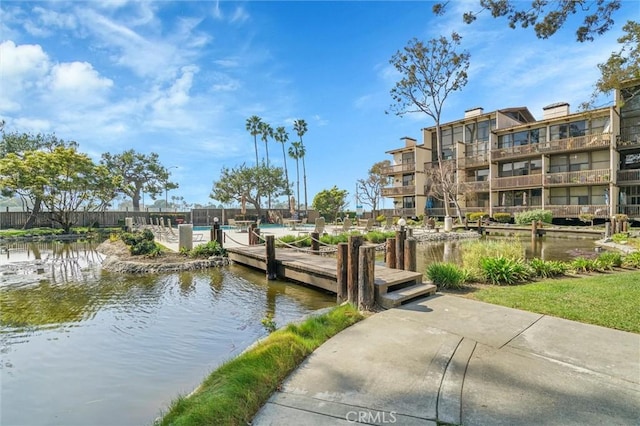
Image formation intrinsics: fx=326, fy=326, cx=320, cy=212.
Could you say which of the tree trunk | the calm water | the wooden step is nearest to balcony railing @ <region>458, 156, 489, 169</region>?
the calm water

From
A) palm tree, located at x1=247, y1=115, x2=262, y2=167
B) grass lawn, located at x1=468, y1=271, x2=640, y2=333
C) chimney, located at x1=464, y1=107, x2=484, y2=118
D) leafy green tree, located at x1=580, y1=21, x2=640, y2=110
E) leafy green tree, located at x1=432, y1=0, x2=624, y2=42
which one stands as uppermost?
palm tree, located at x1=247, y1=115, x2=262, y2=167

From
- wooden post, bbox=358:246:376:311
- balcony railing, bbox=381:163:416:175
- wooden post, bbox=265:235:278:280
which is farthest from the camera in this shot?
balcony railing, bbox=381:163:416:175

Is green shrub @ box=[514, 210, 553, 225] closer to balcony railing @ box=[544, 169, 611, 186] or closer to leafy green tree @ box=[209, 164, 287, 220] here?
balcony railing @ box=[544, 169, 611, 186]

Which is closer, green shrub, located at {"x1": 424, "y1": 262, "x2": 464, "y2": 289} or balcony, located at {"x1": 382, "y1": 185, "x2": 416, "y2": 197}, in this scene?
green shrub, located at {"x1": 424, "y1": 262, "x2": 464, "y2": 289}

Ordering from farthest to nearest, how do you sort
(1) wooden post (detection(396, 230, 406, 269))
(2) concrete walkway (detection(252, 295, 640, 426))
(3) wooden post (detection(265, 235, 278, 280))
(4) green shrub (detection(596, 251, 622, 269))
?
(3) wooden post (detection(265, 235, 278, 280))
(4) green shrub (detection(596, 251, 622, 269))
(1) wooden post (detection(396, 230, 406, 269))
(2) concrete walkway (detection(252, 295, 640, 426))

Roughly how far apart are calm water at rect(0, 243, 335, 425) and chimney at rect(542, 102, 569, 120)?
2898 centimetres

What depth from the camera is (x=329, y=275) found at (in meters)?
6.95

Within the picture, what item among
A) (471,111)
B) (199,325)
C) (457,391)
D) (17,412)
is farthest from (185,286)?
(471,111)

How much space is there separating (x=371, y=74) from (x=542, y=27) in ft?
34.9

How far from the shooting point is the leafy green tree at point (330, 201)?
3803cm

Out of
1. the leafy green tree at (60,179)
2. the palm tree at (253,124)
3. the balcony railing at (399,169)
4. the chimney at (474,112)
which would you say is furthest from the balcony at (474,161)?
the leafy green tree at (60,179)

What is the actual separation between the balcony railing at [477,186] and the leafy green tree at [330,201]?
13.5 m

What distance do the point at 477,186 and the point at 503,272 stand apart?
2502 cm

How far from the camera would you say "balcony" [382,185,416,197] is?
3416 cm
